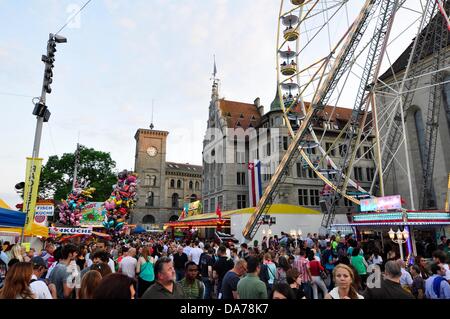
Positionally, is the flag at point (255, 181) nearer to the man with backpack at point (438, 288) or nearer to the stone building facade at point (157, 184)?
the man with backpack at point (438, 288)

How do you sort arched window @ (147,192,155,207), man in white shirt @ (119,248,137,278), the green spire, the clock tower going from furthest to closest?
arched window @ (147,192,155,207), the clock tower, the green spire, man in white shirt @ (119,248,137,278)

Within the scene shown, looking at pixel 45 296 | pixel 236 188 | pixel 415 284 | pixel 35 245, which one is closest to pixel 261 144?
pixel 236 188

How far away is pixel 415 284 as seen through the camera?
6.97 meters

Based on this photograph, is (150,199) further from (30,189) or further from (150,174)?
(30,189)

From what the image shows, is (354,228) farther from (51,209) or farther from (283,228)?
(51,209)

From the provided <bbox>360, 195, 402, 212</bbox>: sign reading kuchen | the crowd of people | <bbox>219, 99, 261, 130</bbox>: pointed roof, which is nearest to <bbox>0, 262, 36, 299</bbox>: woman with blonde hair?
the crowd of people

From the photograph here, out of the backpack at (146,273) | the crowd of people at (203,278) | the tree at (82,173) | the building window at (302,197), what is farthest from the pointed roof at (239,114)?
the backpack at (146,273)

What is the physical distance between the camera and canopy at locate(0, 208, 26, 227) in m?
9.70

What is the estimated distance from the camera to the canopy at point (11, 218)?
970 centimetres

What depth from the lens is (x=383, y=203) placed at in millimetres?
19141

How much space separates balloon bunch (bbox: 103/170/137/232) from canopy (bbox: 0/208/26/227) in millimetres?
8976

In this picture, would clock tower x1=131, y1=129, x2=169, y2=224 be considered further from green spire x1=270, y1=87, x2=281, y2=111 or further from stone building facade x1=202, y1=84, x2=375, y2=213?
green spire x1=270, y1=87, x2=281, y2=111

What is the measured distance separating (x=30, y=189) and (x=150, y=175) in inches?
2612

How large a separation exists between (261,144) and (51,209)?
32474mm
